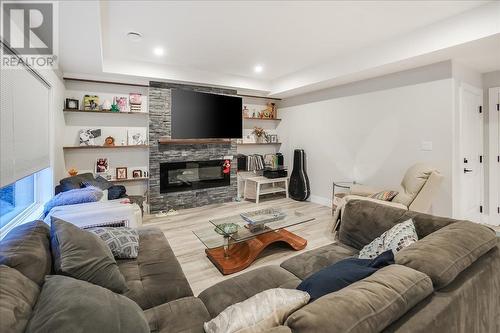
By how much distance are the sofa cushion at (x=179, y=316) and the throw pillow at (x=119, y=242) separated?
681 mm

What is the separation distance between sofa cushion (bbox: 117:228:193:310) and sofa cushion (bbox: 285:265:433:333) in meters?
→ 0.96

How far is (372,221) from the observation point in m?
2.03

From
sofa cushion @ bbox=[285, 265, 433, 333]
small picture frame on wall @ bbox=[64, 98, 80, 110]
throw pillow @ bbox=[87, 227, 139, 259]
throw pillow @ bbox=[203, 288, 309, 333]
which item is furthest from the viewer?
small picture frame on wall @ bbox=[64, 98, 80, 110]

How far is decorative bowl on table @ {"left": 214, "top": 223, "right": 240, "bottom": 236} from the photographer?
2.62m

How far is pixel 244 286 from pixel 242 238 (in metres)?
1.07

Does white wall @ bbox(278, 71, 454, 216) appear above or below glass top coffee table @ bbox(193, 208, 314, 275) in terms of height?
above

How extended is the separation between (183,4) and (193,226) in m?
2.89

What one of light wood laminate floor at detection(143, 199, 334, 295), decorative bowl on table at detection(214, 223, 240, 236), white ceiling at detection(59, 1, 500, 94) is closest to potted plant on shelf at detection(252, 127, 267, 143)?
light wood laminate floor at detection(143, 199, 334, 295)

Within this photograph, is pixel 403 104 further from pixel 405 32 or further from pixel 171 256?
pixel 171 256

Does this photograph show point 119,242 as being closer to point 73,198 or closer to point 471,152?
point 73,198

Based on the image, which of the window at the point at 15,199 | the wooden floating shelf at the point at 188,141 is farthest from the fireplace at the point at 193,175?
the window at the point at 15,199

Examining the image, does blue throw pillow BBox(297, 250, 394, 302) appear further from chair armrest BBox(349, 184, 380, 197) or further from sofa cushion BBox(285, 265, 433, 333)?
chair armrest BBox(349, 184, 380, 197)

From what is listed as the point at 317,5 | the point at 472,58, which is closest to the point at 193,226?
the point at 317,5

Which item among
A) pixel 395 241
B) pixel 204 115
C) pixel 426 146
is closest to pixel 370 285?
pixel 395 241
